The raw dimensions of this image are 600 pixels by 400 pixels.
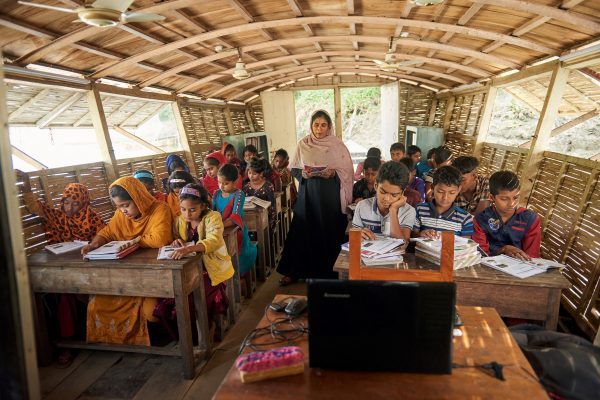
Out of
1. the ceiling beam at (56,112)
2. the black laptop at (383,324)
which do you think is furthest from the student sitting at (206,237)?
the ceiling beam at (56,112)

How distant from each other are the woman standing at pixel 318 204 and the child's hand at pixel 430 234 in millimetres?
1511

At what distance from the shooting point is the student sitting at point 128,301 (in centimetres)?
289

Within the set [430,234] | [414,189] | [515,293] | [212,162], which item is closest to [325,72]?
[212,162]

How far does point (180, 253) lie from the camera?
2574mm

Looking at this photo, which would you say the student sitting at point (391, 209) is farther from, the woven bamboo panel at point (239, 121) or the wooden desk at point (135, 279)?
the woven bamboo panel at point (239, 121)

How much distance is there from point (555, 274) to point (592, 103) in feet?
19.3

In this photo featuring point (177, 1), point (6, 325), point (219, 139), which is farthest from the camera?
point (219, 139)

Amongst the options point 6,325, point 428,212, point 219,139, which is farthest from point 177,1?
point 219,139

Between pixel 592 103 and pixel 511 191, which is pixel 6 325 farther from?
pixel 592 103

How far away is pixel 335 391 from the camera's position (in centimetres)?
117

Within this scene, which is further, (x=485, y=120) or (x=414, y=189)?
(x=485, y=120)

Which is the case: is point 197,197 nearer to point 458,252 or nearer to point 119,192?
point 119,192

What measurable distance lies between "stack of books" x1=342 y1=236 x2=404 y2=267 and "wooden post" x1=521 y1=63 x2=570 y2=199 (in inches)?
146

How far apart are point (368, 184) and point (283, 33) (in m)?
2.93
